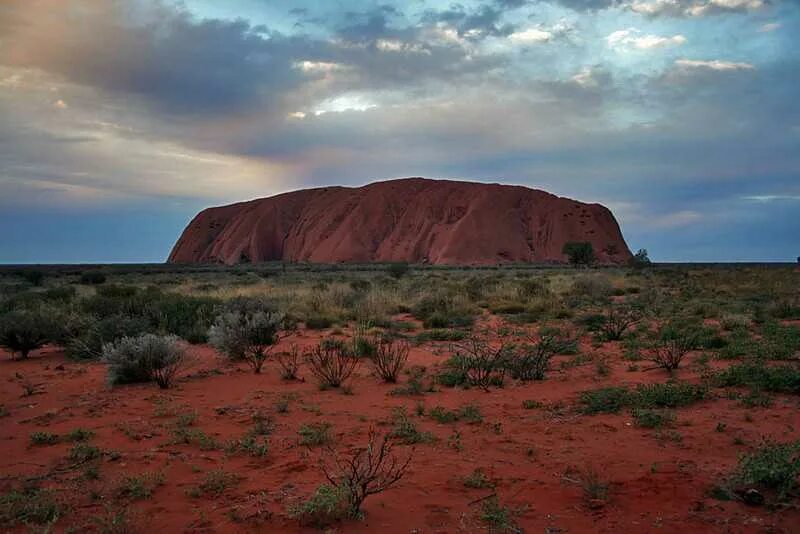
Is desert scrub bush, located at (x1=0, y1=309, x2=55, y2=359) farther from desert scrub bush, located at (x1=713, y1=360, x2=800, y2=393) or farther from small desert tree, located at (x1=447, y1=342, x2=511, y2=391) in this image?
desert scrub bush, located at (x1=713, y1=360, x2=800, y2=393)

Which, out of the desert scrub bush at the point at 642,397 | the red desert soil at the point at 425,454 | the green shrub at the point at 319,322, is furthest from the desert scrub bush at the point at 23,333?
the desert scrub bush at the point at 642,397

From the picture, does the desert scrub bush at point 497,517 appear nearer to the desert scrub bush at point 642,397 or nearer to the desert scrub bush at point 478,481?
the desert scrub bush at point 478,481

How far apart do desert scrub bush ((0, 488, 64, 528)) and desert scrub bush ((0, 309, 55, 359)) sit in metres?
7.32

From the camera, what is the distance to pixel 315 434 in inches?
207

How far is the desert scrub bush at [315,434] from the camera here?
16.9ft

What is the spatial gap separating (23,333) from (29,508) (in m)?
7.75

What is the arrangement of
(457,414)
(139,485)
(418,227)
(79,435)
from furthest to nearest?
1. (418,227)
2. (457,414)
3. (79,435)
4. (139,485)

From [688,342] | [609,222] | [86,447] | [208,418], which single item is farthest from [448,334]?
[609,222]

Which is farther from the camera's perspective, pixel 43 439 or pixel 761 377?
pixel 761 377

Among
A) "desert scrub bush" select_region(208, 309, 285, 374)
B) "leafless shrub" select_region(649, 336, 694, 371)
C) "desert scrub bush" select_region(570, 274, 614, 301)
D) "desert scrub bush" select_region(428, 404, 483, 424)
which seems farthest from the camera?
"desert scrub bush" select_region(570, 274, 614, 301)

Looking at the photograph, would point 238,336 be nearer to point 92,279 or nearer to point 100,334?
point 100,334

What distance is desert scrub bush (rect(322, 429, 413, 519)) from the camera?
364cm

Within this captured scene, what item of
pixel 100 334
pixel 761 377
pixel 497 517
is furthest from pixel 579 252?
pixel 497 517

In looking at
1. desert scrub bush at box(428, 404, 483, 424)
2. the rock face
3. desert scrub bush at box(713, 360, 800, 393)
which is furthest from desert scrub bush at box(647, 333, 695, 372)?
the rock face
